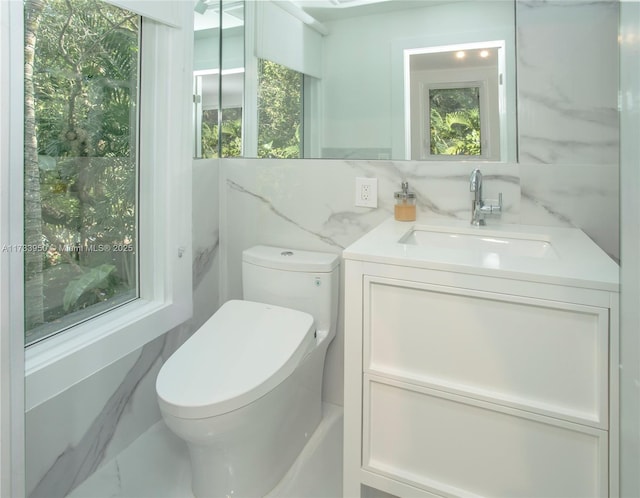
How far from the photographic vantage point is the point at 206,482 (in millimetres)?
1293

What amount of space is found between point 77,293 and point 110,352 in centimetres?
21

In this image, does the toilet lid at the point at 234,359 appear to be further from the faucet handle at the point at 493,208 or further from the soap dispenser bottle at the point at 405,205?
the faucet handle at the point at 493,208

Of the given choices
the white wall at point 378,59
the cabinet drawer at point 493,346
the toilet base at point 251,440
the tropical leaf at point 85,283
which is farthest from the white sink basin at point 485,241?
the tropical leaf at point 85,283

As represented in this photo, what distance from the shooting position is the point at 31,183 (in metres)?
1.10

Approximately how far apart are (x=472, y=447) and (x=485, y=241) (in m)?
0.58

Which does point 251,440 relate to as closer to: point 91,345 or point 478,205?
point 91,345

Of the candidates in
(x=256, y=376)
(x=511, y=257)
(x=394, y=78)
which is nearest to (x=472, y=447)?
(x=511, y=257)

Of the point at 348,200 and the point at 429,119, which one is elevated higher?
the point at 429,119

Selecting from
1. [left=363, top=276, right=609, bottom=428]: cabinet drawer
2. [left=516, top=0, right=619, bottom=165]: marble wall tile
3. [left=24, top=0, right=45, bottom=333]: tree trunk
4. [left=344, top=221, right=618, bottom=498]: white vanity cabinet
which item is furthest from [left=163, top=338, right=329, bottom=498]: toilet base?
[left=516, top=0, right=619, bottom=165]: marble wall tile

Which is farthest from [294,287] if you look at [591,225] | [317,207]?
[591,225]

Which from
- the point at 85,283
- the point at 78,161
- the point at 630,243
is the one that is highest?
the point at 78,161

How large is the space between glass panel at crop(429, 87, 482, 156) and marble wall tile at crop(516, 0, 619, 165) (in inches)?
5.6

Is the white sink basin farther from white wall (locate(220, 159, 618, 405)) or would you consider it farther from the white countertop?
white wall (locate(220, 159, 618, 405))

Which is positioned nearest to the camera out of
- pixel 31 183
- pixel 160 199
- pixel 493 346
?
pixel 493 346
